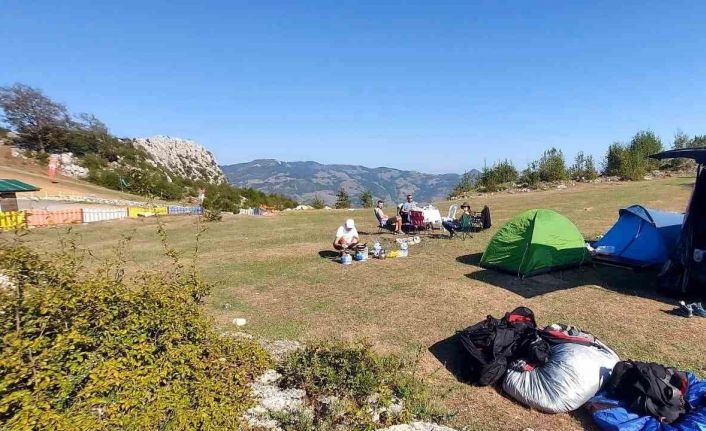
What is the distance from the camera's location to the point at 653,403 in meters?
4.19

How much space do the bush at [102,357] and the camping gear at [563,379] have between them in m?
3.43

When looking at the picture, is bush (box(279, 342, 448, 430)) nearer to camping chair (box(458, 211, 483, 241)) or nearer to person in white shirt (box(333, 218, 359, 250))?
person in white shirt (box(333, 218, 359, 250))

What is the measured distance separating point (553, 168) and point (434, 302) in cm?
3789

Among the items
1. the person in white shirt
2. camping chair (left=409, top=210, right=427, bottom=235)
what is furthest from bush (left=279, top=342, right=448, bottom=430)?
camping chair (left=409, top=210, right=427, bottom=235)

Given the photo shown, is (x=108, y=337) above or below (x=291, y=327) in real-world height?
above

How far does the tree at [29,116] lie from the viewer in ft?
173

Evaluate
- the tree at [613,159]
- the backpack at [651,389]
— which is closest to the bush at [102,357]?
the backpack at [651,389]

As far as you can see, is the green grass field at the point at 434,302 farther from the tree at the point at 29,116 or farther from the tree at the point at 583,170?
the tree at the point at 29,116

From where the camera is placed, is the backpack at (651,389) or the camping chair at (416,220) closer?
the backpack at (651,389)

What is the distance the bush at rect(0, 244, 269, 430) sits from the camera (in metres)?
3.02

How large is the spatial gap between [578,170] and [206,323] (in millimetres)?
46619

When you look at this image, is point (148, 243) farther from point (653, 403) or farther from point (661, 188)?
point (661, 188)

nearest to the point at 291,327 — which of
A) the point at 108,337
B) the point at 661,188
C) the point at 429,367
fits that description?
the point at 429,367

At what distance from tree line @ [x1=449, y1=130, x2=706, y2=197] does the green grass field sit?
2663cm
